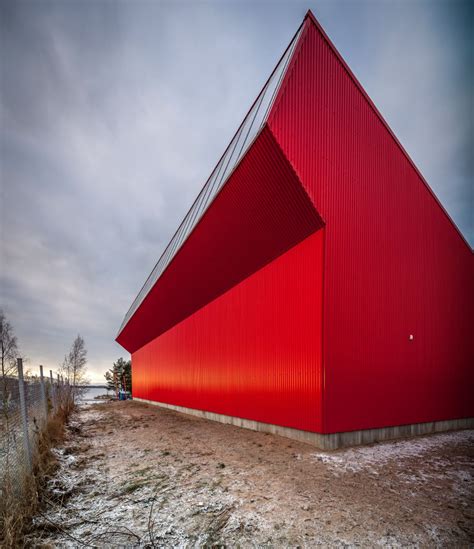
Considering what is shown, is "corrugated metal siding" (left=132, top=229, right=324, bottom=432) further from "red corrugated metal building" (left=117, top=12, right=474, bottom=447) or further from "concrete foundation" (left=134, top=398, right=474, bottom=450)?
"concrete foundation" (left=134, top=398, right=474, bottom=450)

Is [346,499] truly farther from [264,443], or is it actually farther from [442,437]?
[442,437]

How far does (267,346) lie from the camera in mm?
9844

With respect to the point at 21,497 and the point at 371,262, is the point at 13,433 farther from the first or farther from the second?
the point at 371,262

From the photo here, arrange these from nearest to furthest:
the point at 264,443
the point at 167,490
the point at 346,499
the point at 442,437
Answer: the point at 346,499 < the point at 167,490 < the point at 264,443 < the point at 442,437

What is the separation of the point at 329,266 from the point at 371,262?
5.23 ft

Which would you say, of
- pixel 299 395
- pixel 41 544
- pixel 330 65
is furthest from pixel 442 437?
pixel 330 65

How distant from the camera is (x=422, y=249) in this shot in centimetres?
1035

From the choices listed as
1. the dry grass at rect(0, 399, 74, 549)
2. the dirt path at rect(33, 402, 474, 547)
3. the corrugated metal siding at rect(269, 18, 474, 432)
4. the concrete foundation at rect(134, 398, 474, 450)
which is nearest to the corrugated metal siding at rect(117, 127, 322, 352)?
the corrugated metal siding at rect(269, 18, 474, 432)

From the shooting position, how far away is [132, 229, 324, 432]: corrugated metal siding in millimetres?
8180

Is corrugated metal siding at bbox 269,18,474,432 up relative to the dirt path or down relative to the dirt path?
up

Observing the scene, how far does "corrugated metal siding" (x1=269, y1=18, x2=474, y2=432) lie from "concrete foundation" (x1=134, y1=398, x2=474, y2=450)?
21 centimetres

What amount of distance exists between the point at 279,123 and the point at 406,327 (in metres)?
6.43

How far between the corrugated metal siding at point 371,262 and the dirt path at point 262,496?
150 centimetres

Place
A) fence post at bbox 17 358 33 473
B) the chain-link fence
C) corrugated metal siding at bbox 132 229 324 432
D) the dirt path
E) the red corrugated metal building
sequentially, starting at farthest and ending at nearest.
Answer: corrugated metal siding at bbox 132 229 324 432, the red corrugated metal building, fence post at bbox 17 358 33 473, the chain-link fence, the dirt path
